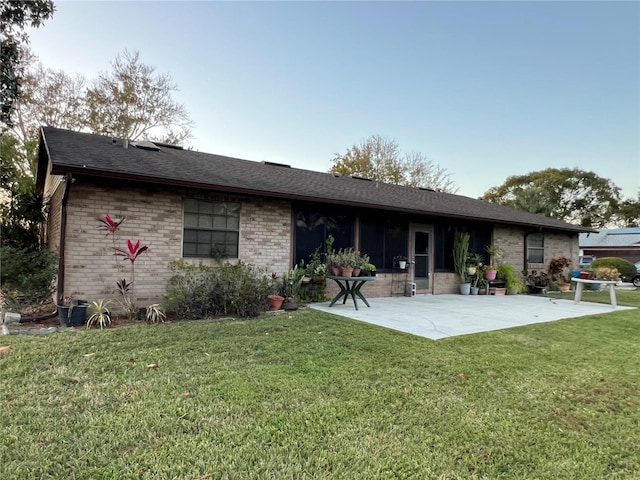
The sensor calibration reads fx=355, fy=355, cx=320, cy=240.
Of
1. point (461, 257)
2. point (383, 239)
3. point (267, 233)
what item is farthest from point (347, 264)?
point (461, 257)

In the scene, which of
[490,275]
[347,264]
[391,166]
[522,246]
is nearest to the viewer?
[347,264]

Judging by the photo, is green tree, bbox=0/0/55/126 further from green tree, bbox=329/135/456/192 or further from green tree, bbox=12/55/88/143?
green tree, bbox=329/135/456/192

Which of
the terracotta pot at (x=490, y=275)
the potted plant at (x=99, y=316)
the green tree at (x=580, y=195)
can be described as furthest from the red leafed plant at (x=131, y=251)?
the green tree at (x=580, y=195)

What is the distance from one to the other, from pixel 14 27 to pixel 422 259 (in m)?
13.7

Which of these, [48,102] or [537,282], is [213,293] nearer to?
[537,282]

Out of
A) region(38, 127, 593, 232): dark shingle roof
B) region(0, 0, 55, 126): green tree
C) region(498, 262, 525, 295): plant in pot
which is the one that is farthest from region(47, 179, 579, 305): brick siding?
region(498, 262, 525, 295): plant in pot

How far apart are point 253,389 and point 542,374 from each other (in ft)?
9.83

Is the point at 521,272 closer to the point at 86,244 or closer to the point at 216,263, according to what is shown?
the point at 216,263

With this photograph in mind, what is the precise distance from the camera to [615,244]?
88.8 ft

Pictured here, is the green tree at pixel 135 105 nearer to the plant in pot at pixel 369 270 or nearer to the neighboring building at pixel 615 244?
the plant in pot at pixel 369 270

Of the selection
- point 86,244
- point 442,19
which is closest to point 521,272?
point 442,19

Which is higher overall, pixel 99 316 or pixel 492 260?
pixel 492 260

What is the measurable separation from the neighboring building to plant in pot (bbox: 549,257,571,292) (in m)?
16.3

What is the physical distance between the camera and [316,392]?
3.07 meters
